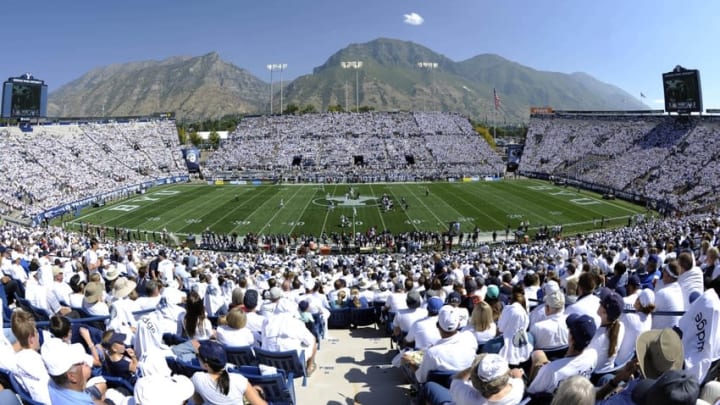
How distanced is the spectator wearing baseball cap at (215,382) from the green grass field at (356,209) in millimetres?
32739

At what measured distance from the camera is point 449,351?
5.57 metres

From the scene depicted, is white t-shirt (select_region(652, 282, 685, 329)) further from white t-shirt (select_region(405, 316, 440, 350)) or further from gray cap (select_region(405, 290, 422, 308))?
gray cap (select_region(405, 290, 422, 308))

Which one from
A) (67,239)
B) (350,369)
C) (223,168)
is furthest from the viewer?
(223,168)

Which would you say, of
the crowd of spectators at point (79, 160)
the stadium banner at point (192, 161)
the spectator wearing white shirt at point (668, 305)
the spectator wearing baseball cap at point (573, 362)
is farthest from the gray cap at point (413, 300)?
the stadium banner at point (192, 161)

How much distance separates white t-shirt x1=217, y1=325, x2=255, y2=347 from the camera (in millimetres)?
6723

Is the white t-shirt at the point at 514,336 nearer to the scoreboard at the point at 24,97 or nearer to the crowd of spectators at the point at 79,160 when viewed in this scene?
the crowd of spectators at the point at 79,160

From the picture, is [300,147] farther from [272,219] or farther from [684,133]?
[684,133]

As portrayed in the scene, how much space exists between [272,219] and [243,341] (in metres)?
36.0

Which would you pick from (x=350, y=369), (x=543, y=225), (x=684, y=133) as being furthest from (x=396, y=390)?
(x=684, y=133)

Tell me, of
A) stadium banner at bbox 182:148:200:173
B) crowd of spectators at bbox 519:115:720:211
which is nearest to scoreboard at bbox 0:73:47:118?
stadium banner at bbox 182:148:200:173

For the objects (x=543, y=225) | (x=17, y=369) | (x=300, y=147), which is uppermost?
(x=300, y=147)

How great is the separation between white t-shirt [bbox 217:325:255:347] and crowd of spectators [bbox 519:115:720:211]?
45706 mm

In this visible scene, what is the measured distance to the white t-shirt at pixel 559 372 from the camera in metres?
4.57

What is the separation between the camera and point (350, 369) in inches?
336
